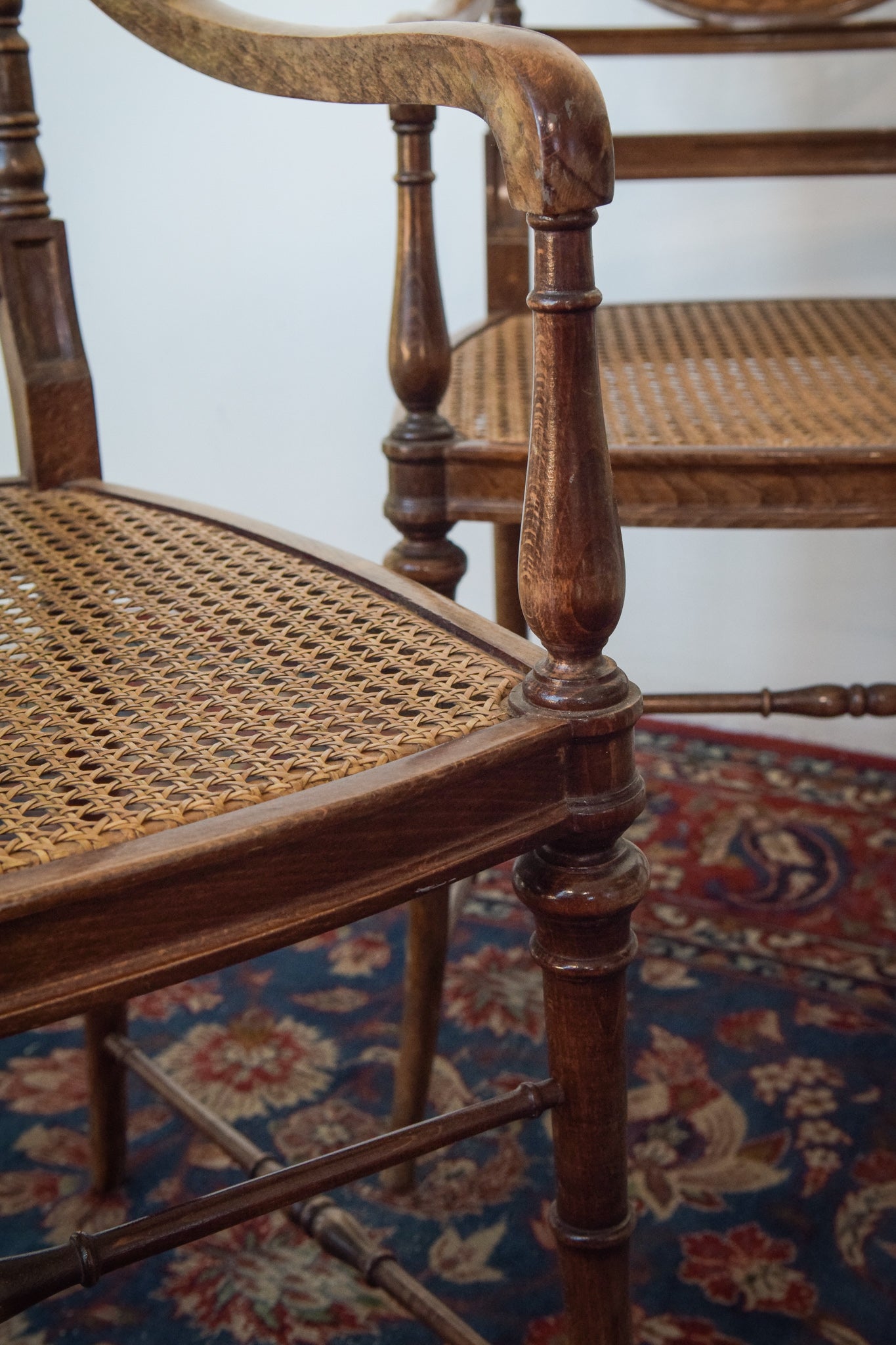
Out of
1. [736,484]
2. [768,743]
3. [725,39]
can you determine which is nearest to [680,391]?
[736,484]

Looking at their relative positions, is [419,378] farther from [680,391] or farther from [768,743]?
[768,743]

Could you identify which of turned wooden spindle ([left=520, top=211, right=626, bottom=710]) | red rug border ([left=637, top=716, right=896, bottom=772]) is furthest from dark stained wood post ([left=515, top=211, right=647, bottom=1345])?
red rug border ([left=637, top=716, right=896, bottom=772])

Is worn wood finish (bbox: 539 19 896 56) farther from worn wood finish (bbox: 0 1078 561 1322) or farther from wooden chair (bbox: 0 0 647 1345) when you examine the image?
worn wood finish (bbox: 0 1078 561 1322)

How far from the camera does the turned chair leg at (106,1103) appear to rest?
97cm

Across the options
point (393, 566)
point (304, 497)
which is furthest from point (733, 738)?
point (393, 566)

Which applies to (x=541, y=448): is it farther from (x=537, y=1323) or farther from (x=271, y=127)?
(x=271, y=127)

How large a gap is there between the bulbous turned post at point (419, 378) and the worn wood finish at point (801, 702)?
0.84 feet

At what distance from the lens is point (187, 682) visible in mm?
610

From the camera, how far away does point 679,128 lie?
5.21 ft

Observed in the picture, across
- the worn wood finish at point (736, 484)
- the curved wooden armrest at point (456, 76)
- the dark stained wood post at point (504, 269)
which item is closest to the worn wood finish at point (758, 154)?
the dark stained wood post at point (504, 269)

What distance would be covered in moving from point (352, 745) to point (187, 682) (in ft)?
0.35

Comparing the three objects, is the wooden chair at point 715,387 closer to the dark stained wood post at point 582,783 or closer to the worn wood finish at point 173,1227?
the dark stained wood post at point 582,783

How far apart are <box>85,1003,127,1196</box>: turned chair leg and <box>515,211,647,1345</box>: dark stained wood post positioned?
436 millimetres

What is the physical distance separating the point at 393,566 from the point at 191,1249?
1.69 feet
